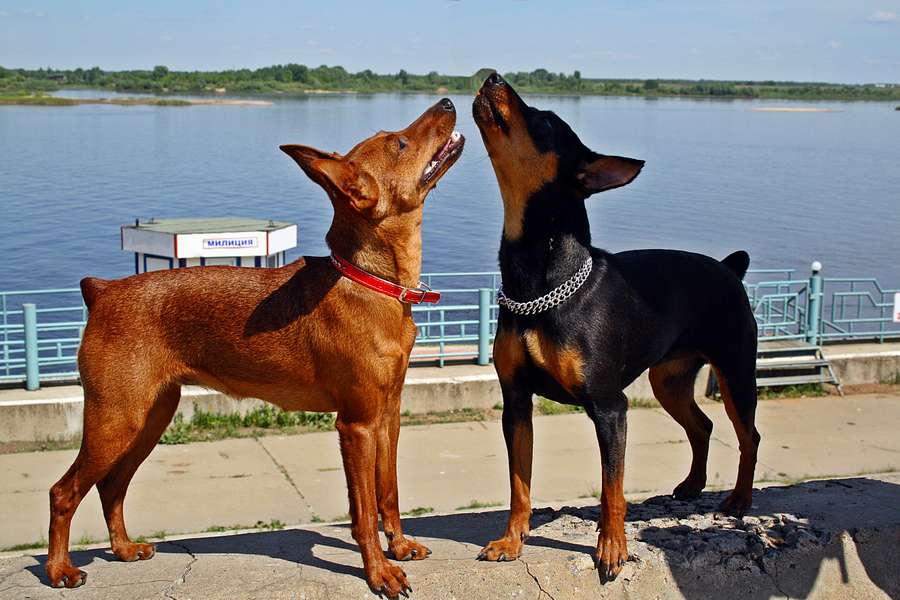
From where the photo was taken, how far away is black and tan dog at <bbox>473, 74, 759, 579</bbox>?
461 centimetres

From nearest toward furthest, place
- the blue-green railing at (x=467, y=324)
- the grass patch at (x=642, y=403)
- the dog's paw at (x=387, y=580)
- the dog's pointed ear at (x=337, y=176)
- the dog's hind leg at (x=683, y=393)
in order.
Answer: the dog's pointed ear at (x=337, y=176) < the dog's paw at (x=387, y=580) < the dog's hind leg at (x=683, y=393) < the blue-green railing at (x=467, y=324) < the grass patch at (x=642, y=403)

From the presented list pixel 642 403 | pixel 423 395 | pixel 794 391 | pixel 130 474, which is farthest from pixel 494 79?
pixel 794 391

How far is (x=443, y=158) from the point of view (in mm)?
4656

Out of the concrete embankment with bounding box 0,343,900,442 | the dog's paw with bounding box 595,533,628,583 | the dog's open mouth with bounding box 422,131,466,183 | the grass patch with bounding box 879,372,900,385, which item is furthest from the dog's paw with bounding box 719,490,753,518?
the grass patch with bounding box 879,372,900,385

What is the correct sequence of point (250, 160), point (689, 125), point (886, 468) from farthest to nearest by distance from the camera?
point (689, 125) → point (250, 160) → point (886, 468)

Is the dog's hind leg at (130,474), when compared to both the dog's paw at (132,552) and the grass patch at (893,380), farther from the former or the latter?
the grass patch at (893,380)

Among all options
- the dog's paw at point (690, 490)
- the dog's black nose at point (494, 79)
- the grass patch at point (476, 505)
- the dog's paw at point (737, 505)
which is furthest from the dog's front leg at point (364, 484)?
the grass patch at point (476, 505)

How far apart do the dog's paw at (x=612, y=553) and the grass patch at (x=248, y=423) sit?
20.7ft

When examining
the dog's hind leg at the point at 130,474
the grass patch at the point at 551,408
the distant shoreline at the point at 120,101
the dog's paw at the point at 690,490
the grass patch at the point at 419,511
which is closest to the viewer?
the dog's hind leg at the point at 130,474

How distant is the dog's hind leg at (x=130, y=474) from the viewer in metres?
5.09

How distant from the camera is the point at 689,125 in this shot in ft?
333

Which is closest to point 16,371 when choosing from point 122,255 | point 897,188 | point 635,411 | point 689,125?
point 635,411

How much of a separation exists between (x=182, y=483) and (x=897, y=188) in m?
44.1

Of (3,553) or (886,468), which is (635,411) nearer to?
(886,468)
